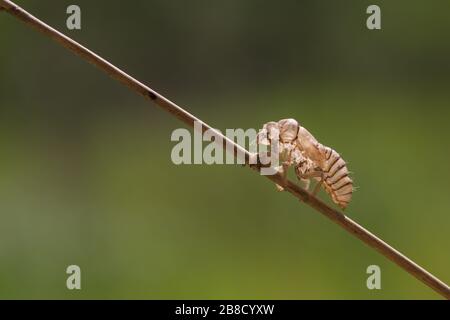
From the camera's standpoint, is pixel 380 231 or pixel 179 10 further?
pixel 179 10

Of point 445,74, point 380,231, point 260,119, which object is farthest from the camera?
point 445,74

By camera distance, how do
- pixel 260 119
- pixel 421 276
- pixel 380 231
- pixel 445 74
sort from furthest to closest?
pixel 445 74
pixel 260 119
pixel 380 231
pixel 421 276

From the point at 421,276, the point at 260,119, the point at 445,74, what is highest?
the point at 445,74

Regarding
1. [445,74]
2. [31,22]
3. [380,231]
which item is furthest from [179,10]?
[31,22]

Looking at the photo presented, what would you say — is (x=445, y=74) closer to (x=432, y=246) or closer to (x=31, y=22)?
(x=432, y=246)
